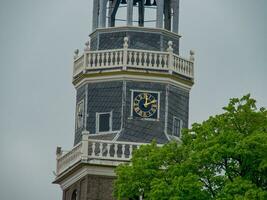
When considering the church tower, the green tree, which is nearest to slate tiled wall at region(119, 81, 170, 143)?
the church tower

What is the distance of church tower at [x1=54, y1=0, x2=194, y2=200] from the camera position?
7531 centimetres

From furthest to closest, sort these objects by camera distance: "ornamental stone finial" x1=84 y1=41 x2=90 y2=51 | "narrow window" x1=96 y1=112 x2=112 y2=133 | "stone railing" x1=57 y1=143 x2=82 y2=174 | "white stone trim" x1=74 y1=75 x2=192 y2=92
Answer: "ornamental stone finial" x1=84 y1=41 x2=90 y2=51, "white stone trim" x1=74 y1=75 x2=192 y2=92, "narrow window" x1=96 y1=112 x2=112 y2=133, "stone railing" x1=57 y1=143 x2=82 y2=174

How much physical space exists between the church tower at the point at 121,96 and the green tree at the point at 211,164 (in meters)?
8.82

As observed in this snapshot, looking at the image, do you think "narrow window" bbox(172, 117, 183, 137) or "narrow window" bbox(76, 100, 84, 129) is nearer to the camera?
"narrow window" bbox(172, 117, 183, 137)

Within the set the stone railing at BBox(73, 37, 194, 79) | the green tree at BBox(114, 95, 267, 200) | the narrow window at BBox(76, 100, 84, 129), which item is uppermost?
the stone railing at BBox(73, 37, 194, 79)

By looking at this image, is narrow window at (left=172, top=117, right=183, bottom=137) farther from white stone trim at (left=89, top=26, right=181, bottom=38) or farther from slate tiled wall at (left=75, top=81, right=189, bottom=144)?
white stone trim at (left=89, top=26, right=181, bottom=38)

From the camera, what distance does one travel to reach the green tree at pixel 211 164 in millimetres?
62938

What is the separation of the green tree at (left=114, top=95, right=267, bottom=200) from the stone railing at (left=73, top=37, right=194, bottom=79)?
1103 centimetres

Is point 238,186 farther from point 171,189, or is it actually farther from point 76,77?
point 76,77

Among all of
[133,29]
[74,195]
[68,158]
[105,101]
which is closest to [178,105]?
[105,101]

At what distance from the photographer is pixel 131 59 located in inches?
3034

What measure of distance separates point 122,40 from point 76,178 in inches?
238

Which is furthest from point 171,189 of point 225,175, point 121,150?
point 121,150

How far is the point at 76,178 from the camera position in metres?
76.8
